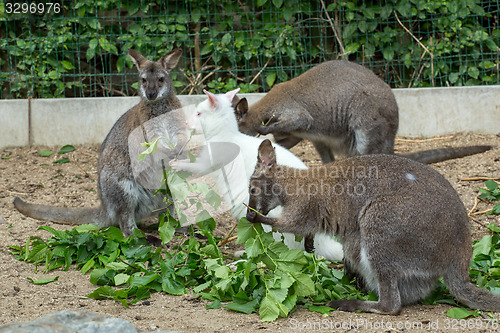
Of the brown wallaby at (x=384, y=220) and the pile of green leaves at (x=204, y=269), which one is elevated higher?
the brown wallaby at (x=384, y=220)

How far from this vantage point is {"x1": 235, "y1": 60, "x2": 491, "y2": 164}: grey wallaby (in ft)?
21.5

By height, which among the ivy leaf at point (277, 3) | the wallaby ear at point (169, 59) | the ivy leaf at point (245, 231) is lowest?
the ivy leaf at point (245, 231)

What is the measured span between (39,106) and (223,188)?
12.5 feet

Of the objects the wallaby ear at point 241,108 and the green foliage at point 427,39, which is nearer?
the wallaby ear at point 241,108

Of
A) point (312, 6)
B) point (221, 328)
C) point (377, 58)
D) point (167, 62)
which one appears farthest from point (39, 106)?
point (221, 328)

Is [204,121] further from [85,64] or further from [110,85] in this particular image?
[85,64]

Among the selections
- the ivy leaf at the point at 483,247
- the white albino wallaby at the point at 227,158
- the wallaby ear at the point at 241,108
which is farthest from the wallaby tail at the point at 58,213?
the ivy leaf at the point at 483,247

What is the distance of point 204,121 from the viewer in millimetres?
5324

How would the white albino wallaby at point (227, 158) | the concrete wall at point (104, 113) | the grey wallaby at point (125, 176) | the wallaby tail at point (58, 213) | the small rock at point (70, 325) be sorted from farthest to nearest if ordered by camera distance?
the concrete wall at point (104, 113)
the wallaby tail at point (58, 213)
the grey wallaby at point (125, 176)
the white albino wallaby at point (227, 158)
the small rock at point (70, 325)

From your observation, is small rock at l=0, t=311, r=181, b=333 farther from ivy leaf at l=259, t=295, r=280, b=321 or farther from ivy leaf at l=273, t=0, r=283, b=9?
ivy leaf at l=273, t=0, r=283, b=9

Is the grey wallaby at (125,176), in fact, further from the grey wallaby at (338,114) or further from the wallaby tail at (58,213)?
the grey wallaby at (338,114)

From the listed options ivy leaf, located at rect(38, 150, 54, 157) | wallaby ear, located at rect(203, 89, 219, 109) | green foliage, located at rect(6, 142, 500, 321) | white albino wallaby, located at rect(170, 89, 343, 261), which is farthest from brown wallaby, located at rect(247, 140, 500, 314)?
ivy leaf, located at rect(38, 150, 54, 157)

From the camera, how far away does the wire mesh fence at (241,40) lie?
26.7 ft

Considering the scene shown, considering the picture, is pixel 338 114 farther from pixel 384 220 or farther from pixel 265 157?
pixel 384 220
